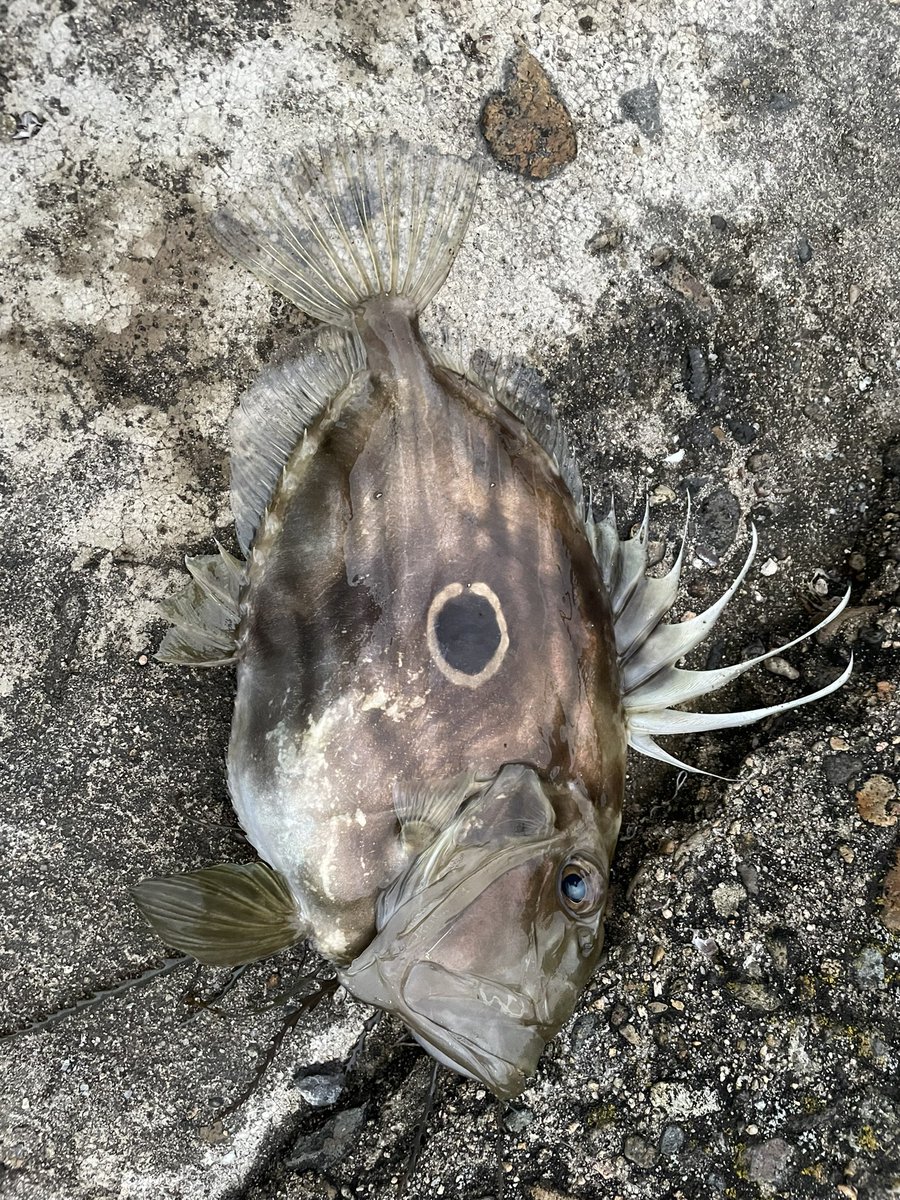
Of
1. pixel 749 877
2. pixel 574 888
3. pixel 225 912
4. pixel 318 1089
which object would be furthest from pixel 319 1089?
pixel 749 877

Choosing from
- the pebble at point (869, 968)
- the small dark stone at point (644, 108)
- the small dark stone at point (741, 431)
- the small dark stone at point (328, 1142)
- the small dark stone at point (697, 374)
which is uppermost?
the small dark stone at point (644, 108)

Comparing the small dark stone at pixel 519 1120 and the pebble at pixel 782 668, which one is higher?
the pebble at pixel 782 668

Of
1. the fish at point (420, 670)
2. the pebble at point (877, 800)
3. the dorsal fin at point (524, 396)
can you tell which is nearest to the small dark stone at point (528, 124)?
the fish at point (420, 670)

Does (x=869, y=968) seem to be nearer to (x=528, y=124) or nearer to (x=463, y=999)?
(x=463, y=999)

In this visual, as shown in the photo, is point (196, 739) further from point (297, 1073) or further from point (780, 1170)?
point (780, 1170)

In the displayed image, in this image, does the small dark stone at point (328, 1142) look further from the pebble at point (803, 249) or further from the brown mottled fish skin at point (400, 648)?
the pebble at point (803, 249)

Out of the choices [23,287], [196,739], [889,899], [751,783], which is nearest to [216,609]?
[196,739]

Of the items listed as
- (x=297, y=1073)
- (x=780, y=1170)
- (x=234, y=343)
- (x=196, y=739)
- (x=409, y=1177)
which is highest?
(x=234, y=343)
